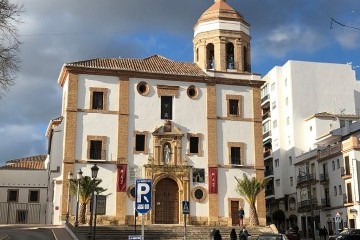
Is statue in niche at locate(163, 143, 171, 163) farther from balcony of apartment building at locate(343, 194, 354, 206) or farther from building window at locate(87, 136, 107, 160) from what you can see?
balcony of apartment building at locate(343, 194, 354, 206)

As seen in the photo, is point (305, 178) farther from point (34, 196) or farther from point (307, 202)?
point (34, 196)

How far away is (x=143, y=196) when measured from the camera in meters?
12.9

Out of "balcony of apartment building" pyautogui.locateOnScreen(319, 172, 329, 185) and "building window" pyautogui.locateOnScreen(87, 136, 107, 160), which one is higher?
"building window" pyautogui.locateOnScreen(87, 136, 107, 160)

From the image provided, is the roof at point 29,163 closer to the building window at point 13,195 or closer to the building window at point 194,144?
the building window at point 13,195

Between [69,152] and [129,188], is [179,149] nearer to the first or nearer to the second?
[129,188]

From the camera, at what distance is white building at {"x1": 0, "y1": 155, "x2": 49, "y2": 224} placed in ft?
181

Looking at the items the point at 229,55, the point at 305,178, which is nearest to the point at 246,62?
the point at 229,55

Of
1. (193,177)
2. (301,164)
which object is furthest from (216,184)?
(301,164)

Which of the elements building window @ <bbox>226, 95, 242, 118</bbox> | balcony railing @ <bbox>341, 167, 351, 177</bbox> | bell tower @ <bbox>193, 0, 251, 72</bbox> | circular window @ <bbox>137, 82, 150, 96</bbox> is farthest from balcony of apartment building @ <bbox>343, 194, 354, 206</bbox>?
circular window @ <bbox>137, 82, 150, 96</bbox>

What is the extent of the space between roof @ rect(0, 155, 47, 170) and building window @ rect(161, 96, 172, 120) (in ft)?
79.1

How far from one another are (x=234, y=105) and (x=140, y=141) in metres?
8.95

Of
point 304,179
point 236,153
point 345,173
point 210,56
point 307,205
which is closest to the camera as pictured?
point 236,153

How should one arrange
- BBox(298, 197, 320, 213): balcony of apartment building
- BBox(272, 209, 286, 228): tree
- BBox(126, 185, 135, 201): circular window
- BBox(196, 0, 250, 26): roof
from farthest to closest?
BBox(272, 209, 286, 228): tree, BBox(298, 197, 320, 213): balcony of apartment building, BBox(196, 0, 250, 26): roof, BBox(126, 185, 135, 201): circular window

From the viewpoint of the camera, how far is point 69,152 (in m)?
40.8
